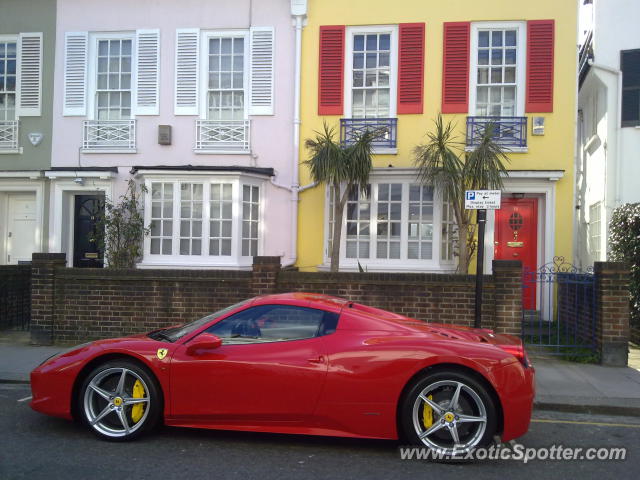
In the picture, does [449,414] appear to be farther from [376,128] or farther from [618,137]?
[618,137]

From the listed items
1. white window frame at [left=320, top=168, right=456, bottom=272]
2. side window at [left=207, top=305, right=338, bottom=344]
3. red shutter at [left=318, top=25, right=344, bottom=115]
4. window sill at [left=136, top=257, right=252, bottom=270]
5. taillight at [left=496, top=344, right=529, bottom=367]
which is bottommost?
taillight at [left=496, top=344, right=529, bottom=367]

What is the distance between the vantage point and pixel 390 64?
39.4 feet

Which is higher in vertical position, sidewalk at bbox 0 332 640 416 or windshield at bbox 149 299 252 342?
windshield at bbox 149 299 252 342

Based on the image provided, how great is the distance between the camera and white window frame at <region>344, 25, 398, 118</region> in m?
11.9

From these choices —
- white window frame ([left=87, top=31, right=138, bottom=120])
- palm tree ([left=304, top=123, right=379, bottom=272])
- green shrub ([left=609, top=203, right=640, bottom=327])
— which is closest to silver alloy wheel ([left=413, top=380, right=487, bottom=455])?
green shrub ([left=609, top=203, right=640, bottom=327])

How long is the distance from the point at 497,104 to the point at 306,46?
4.12 metres

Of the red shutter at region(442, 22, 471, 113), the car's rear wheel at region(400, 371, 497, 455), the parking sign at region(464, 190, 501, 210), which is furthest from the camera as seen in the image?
the red shutter at region(442, 22, 471, 113)

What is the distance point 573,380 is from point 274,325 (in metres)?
4.44

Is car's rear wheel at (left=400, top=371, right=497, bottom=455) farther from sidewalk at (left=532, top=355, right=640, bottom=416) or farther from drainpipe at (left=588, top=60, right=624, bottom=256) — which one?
drainpipe at (left=588, top=60, right=624, bottom=256)

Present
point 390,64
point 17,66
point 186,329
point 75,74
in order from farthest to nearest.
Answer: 1. point 17,66
2. point 75,74
3. point 390,64
4. point 186,329

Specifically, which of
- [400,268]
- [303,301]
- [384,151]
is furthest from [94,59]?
[303,301]

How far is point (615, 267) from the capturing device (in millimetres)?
8211

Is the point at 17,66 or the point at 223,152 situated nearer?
the point at 223,152

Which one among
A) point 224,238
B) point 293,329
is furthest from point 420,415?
point 224,238
